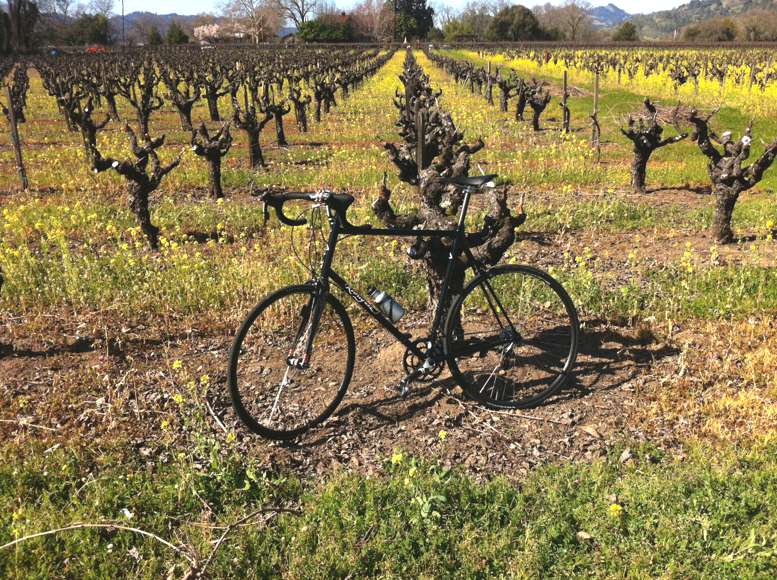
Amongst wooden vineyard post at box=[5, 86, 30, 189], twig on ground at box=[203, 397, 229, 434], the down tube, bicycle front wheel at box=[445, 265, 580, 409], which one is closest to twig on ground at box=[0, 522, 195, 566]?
twig on ground at box=[203, 397, 229, 434]

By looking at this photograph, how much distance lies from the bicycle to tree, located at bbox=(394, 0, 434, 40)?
98827 millimetres

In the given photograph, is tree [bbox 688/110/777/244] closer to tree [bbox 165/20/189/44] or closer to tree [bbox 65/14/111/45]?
tree [bbox 65/14/111/45]

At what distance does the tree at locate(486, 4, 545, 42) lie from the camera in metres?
92.2

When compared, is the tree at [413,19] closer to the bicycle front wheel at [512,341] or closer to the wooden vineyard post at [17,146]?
the wooden vineyard post at [17,146]

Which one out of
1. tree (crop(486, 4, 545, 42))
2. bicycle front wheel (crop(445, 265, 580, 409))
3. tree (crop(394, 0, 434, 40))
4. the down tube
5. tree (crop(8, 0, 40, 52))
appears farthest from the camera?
tree (crop(394, 0, 434, 40))

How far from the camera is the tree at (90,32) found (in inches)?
3204

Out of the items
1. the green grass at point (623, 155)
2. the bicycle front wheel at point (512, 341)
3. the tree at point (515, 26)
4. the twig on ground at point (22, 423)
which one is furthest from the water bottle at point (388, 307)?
the tree at point (515, 26)

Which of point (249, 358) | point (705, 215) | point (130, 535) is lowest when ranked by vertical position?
point (130, 535)

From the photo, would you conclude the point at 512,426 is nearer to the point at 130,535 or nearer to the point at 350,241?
the point at 130,535

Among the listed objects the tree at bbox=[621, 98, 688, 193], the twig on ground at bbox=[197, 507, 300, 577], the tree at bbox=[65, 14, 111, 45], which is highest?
the tree at bbox=[65, 14, 111, 45]

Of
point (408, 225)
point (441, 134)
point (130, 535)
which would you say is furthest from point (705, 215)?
point (130, 535)

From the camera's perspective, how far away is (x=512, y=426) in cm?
490

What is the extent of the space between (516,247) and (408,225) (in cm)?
441

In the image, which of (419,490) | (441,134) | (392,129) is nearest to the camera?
(419,490)
